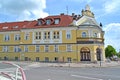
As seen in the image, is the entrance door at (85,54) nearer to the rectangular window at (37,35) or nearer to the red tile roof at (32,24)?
the red tile roof at (32,24)

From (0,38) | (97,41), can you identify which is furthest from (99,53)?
(0,38)

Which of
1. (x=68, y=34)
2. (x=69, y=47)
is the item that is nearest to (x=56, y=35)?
(x=68, y=34)

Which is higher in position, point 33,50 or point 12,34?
point 12,34

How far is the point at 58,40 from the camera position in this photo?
5512cm

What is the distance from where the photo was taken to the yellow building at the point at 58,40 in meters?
53.4

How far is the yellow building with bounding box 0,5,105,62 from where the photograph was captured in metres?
53.4

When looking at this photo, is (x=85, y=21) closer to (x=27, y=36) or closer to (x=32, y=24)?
(x=32, y=24)

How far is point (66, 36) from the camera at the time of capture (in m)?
54.4

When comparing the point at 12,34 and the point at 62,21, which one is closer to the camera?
the point at 62,21

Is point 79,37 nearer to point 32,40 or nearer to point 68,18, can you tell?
point 68,18

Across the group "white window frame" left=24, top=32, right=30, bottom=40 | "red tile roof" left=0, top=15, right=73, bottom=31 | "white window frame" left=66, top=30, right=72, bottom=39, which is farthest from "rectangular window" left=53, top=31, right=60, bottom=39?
"white window frame" left=24, top=32, right=30, bottom=40

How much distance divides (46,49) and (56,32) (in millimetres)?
4928

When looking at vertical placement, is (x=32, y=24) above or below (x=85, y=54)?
above

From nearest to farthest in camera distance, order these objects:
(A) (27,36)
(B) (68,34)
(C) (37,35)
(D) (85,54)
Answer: (D) (85,54), (B) (68,34), (C) (37,35), (A) (27,36)
